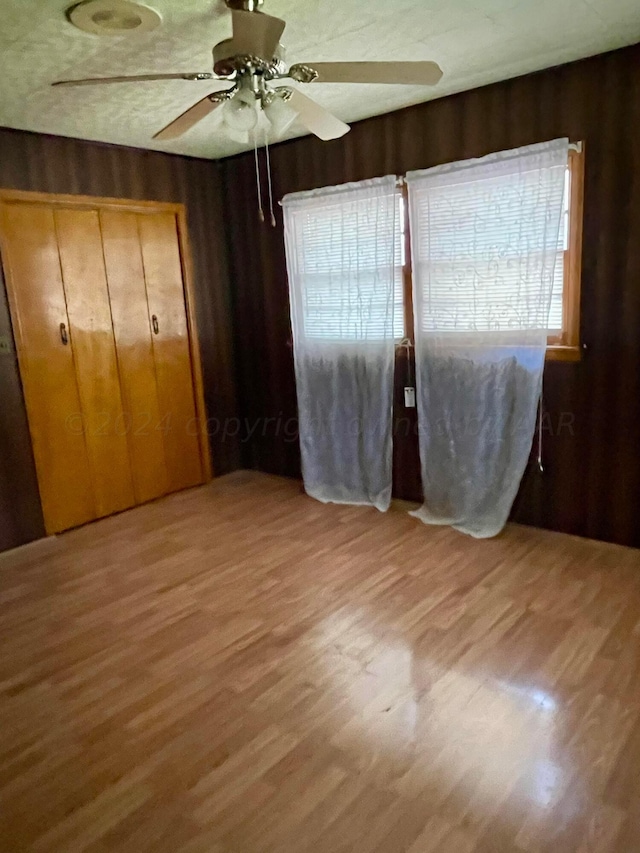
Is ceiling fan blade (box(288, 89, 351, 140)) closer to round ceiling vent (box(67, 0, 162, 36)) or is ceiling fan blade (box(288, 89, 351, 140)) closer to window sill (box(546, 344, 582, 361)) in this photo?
round ceiling vent (box(67, 0, 162, 36))

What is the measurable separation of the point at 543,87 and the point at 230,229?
2.43m

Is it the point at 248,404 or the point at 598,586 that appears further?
the point at 248,404

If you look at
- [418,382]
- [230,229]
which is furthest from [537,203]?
[230,229]

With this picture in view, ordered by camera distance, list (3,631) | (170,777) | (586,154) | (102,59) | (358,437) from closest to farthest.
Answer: (170,777) → (102,59) → (3,631) → (586,154) → (358,437)

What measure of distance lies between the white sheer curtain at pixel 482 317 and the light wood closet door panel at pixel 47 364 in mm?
2202

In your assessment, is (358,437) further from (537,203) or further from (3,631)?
(3,631)

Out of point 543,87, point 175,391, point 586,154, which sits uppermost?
point 543,87

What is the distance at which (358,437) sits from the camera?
13.1 feet

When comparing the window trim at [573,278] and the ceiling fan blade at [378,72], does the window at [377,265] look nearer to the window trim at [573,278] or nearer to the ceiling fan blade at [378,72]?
the window trim at [573,278]

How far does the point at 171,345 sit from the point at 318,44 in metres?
2.38

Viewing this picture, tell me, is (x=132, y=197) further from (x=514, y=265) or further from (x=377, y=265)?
(x=514, y=265)

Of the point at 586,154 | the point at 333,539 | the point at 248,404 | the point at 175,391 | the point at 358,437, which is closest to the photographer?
the point at 586,154

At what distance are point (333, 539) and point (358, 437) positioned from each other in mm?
773

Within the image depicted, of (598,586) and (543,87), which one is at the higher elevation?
(543,87)
